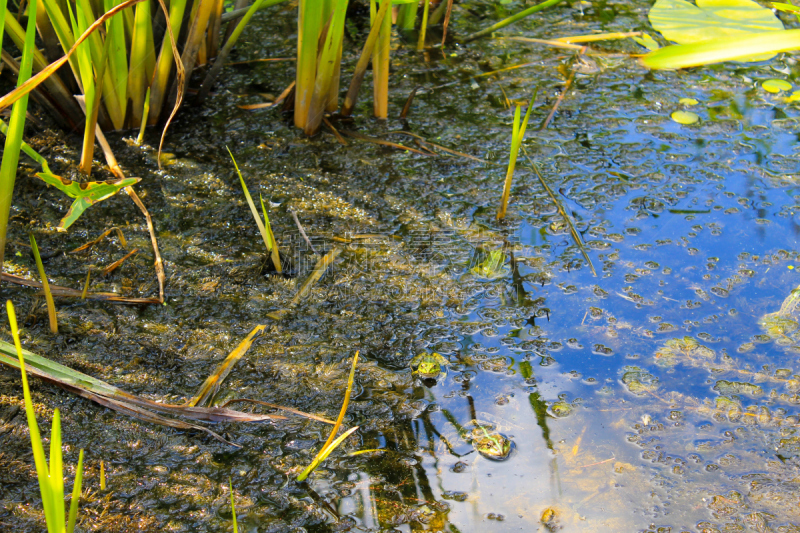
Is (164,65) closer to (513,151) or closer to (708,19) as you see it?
(513,151)

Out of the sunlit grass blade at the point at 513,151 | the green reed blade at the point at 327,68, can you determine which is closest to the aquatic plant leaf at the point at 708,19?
the sunlit grass blade at the point at 513,151

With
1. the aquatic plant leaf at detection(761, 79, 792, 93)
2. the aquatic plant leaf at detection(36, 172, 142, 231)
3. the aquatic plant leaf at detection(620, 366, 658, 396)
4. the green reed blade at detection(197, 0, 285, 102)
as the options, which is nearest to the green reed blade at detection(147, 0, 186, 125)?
the green reed blade at detection(197, 0, 285, 102)

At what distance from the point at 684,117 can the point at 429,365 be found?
138 cm

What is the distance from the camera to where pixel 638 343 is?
4.38ft

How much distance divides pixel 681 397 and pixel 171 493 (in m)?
1.01

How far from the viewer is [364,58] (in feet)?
6.03

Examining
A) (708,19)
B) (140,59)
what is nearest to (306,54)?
(140,59)

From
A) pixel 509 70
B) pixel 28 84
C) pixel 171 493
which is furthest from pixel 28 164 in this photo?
pixel 509 70

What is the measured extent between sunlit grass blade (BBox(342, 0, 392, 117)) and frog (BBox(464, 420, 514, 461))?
1154mm

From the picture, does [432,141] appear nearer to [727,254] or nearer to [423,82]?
[423,82]

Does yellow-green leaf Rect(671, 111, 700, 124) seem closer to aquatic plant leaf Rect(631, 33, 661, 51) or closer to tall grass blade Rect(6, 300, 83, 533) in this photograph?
aquatic plant leaf Rect(631, 33, 661, 51)

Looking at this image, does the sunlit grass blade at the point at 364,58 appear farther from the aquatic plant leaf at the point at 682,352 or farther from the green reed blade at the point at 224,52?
the aquatic plant leaf at the point at 682,352

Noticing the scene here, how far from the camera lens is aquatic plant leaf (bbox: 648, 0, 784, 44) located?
2.30m

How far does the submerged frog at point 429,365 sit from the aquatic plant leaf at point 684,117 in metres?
1.31
